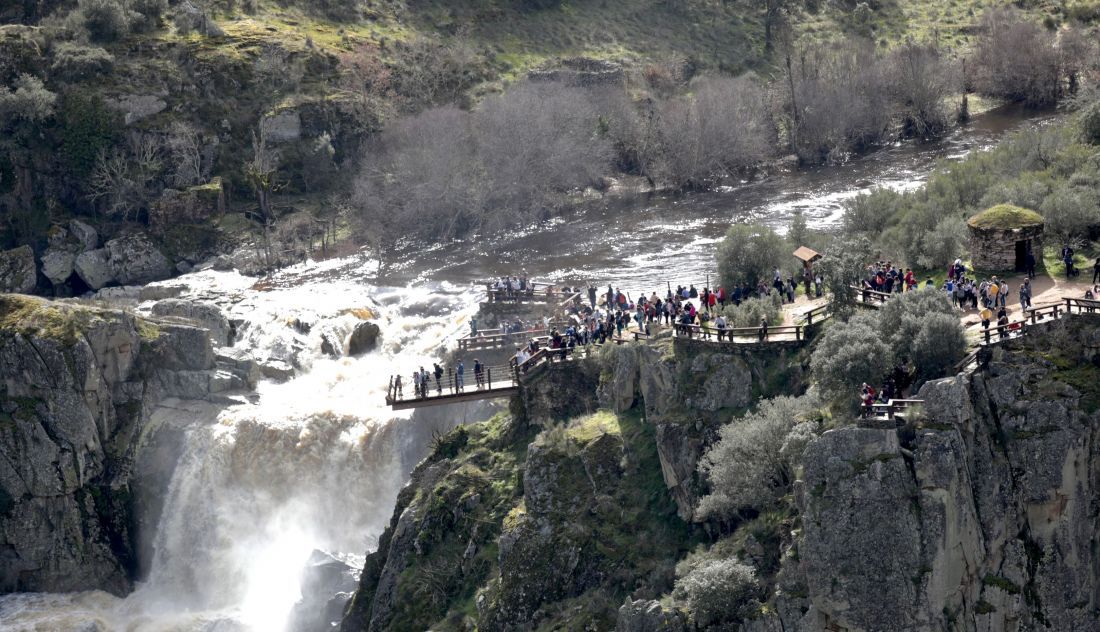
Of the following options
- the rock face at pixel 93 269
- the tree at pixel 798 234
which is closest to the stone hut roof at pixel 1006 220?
the tree at pixel 798 234

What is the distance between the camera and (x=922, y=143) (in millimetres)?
100312

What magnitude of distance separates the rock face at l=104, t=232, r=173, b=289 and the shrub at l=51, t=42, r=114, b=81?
1436 cm

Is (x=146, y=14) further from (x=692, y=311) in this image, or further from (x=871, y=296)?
(x=871, y=296)

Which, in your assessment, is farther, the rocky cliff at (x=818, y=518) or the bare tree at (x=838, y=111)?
the bare tree at (x=838, y=111)

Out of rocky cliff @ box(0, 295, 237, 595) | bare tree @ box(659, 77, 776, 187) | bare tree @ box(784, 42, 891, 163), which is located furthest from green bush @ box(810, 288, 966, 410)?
bare tree @ box(784, 42, 891, 163)

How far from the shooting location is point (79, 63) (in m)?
101

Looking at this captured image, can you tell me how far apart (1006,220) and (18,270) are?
57.1 m

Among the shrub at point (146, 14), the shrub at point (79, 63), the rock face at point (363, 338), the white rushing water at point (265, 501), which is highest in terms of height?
the shrub at point (146, 14)

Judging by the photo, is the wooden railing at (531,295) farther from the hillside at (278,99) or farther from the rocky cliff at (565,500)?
the hillside at (278,99)

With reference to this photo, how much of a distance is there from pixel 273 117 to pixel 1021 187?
180 feet

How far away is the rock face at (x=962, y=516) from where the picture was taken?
43062 millimetres

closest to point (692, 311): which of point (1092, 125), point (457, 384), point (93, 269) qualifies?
point (457, 384)

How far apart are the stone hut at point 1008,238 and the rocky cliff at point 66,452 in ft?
115

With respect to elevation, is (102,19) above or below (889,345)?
above
